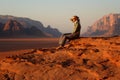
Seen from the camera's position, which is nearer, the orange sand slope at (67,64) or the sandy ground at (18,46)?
the orange sand slope at (67,64)

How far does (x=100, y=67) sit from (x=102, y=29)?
147420mm

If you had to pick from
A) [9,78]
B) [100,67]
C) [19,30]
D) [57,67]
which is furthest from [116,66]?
[19,30]

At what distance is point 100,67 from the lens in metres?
7.96

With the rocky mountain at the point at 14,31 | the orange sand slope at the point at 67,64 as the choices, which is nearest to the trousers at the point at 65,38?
the orange sand slope at the point at 67,64

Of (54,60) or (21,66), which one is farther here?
(54,60)

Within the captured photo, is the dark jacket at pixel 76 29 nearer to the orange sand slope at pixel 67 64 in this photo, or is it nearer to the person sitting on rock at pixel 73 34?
the person sitting on rock at pixel 73 34

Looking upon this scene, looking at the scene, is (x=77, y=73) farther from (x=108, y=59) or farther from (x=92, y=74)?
(x=108, y=59)

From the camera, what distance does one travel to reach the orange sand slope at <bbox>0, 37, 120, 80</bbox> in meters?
7.55

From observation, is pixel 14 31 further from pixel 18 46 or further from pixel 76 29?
pixel 76 29

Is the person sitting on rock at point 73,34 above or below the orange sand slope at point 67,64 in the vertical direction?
above

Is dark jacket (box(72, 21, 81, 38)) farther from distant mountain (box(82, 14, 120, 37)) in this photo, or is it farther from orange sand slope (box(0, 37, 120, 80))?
distant mountain (box(82, 14, 120, 37))

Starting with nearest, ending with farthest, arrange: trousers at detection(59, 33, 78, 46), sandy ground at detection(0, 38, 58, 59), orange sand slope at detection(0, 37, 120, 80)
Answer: orange sand slope at detection(0, 37, 120, 80), trousers at detection(59, 33, 78, 46), sandy ground at detection(0, 38, 58, 59)

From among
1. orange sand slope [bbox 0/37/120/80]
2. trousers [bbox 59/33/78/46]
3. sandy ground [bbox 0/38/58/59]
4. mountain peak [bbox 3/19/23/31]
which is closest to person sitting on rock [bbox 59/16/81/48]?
trousers [bbox 59/33/78/46]

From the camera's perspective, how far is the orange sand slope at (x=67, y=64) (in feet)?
24.8
